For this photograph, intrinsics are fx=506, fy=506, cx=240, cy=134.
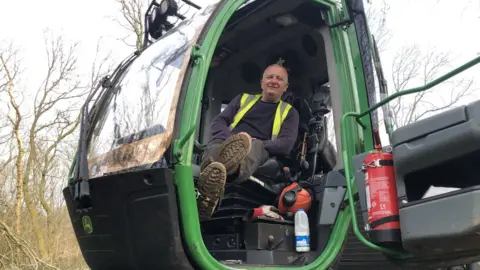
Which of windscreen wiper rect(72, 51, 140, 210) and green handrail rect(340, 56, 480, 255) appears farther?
windscreen wiper rect(72, 51, 140, 210)

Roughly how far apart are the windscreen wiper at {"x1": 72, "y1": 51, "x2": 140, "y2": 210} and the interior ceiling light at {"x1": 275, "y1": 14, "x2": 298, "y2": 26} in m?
1.16

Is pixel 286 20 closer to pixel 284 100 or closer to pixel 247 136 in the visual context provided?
pixel 284 100

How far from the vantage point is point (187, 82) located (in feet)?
8.93

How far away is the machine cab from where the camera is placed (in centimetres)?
253

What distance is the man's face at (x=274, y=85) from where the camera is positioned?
12.9ft

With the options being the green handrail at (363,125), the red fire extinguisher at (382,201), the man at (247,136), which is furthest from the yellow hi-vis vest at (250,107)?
the red fire extinguisher at (382,201)

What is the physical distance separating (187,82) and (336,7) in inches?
55.2

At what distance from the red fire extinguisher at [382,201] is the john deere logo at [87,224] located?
1521mm

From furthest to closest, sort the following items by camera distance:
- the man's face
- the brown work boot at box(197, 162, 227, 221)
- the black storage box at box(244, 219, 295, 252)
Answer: the man's face
the black storage box at box(244, 219, 295, 252)
the brown work boot at box(197, 162, 227, 221)

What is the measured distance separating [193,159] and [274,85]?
93cm

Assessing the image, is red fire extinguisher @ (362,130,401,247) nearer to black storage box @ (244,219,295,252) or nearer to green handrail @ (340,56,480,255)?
green handrail @ (340,56,480,255)

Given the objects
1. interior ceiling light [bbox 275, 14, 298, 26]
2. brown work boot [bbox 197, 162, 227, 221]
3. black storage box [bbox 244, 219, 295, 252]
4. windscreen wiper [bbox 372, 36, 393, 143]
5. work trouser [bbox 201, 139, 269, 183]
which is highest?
interior ceiling light [bbox 275, 14, 298, 26]

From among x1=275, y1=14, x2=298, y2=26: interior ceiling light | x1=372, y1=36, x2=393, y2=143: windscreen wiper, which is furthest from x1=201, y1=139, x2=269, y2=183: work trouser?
x1=275, y1=14, x2=298, y2=26: interior ceiling light

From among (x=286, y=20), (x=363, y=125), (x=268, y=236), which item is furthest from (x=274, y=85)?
(x=268, y=236)
